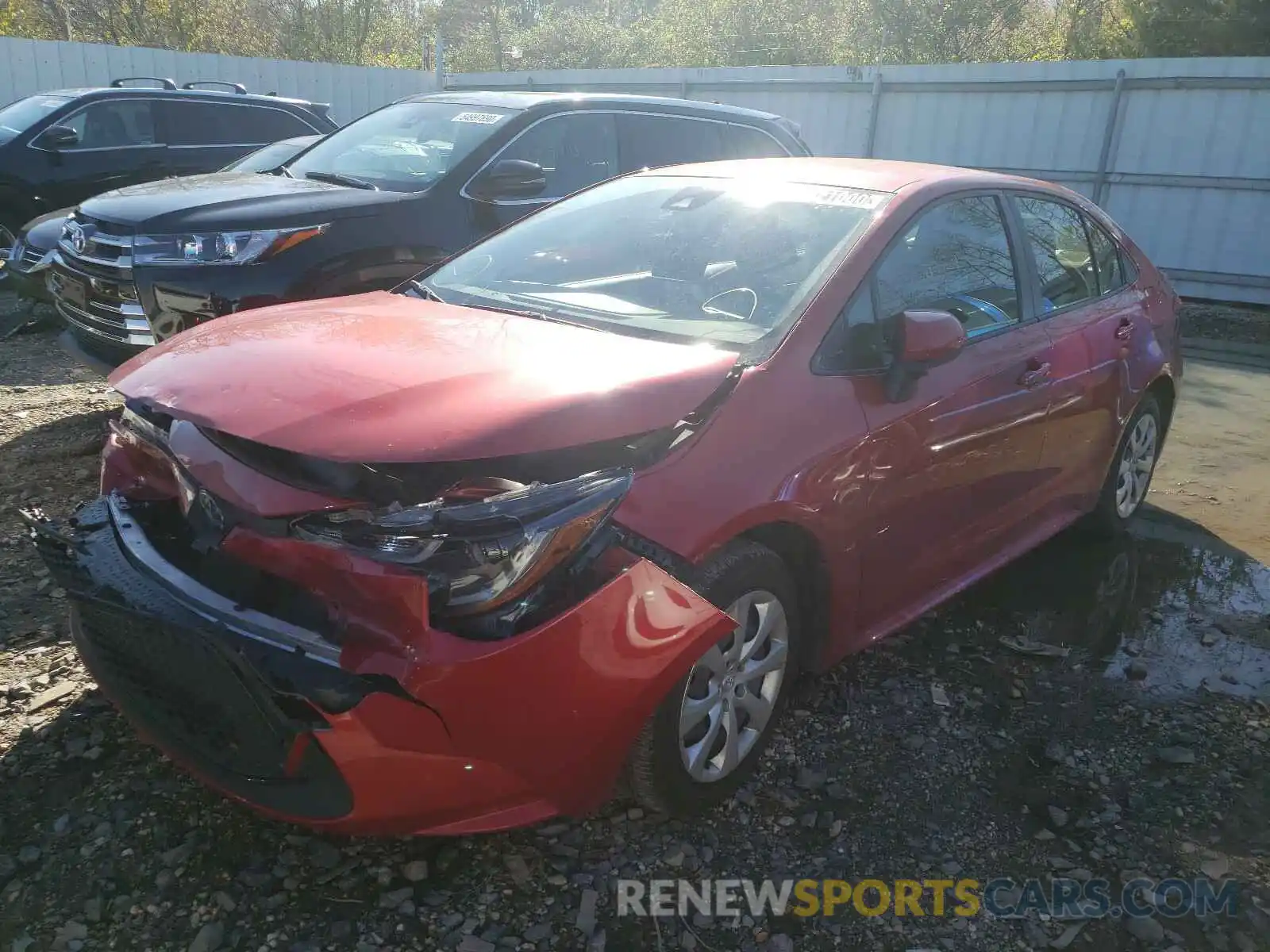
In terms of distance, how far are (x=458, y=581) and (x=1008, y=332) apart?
2.43 metres

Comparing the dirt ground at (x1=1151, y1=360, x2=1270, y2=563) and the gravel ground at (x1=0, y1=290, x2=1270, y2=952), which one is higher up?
the gravel ground at (x1=0, y1=290, x2=1270, y2=952)

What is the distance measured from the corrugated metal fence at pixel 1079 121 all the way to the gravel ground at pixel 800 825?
9169 mm

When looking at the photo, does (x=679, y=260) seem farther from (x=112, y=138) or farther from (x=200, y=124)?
(x=112, y=138)

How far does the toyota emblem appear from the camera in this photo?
501 cm

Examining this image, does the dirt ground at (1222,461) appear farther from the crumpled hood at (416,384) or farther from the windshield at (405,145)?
the windshield at (405,145)

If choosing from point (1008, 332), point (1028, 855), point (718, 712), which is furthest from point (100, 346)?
point (1028, 855)

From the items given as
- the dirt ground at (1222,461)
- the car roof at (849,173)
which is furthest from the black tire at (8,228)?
the dirt ground at (1222,461)

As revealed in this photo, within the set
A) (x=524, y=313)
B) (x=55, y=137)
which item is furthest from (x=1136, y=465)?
(x=55, y=137)

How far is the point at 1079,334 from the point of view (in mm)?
4012

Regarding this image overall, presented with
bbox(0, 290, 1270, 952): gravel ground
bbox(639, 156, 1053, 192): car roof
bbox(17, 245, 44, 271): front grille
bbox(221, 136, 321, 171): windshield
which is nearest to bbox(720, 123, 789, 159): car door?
bbox(221, 136, 321, 171): windshield

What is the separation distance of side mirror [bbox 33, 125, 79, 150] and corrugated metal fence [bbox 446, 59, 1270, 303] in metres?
8.99

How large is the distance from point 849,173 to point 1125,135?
32.7ft

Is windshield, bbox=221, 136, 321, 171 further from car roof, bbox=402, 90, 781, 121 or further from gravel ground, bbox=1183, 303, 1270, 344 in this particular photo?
gravel ground, bbox=1183, 303, 1270, 344

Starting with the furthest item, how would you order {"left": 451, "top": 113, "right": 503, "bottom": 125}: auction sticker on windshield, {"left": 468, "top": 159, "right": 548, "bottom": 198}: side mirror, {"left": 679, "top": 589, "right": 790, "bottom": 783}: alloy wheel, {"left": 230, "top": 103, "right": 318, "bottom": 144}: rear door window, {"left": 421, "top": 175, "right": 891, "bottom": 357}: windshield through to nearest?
{"left": 230, "top": 103, "right": 318, "bottom": 144}: rear door window
{"left": 451, "top": 113, "right": 503, "bottom": 125}: auction sticker on windshield
{"left": 468, "top": 159, "right": 548, "bottom": 198}: side mirror
{"left": 421, "top": 175, "right": 891, "bottom": 357}: windshield
{"left": 679, "top": 589, "right": 790, "bottom": 783}: alloy wheel
